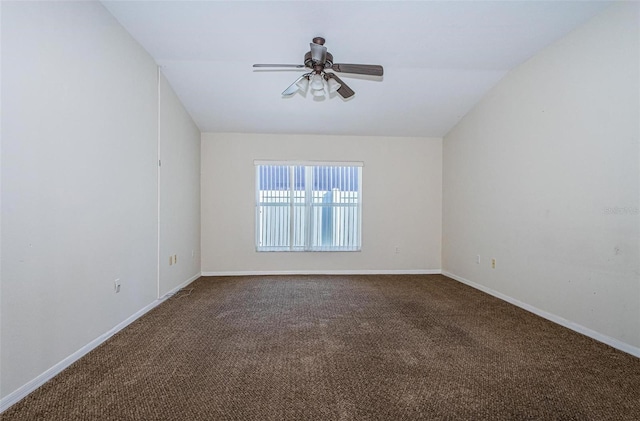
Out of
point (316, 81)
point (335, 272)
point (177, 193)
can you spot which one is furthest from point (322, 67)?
point (335, 272)

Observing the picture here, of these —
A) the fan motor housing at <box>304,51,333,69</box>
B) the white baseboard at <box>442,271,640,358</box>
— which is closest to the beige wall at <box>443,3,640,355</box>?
the white baseboard at <box>442,271,640,358</box>

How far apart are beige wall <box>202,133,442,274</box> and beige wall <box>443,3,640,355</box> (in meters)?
1.15

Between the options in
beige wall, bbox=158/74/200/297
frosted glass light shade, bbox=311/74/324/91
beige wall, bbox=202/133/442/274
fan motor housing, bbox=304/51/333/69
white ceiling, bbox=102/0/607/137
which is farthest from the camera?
beige wall, bbox=202/133/442/274

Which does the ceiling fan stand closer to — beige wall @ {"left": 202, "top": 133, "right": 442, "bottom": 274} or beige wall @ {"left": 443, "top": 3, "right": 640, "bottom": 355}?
beige wall @ {"left": 443, "top": 3, "right": 640, "bottom": 355}

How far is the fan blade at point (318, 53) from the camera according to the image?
8.52 ft

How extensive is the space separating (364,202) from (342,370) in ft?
11.5

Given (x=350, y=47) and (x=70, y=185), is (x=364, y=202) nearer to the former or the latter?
(x=350, y=47)

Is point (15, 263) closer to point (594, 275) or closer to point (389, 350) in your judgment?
point (389, 350)

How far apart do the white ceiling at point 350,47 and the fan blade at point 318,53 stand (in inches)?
11.5

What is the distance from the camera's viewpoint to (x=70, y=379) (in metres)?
1.82

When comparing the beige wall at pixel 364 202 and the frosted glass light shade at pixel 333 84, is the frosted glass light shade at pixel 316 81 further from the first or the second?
the beige wall at pixel 364 202

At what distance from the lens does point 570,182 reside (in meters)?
2.77

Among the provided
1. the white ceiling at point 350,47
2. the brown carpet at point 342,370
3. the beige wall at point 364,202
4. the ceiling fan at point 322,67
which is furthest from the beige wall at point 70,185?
the beige wall at point 364,202

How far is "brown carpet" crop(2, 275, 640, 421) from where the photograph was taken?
5.08ft
